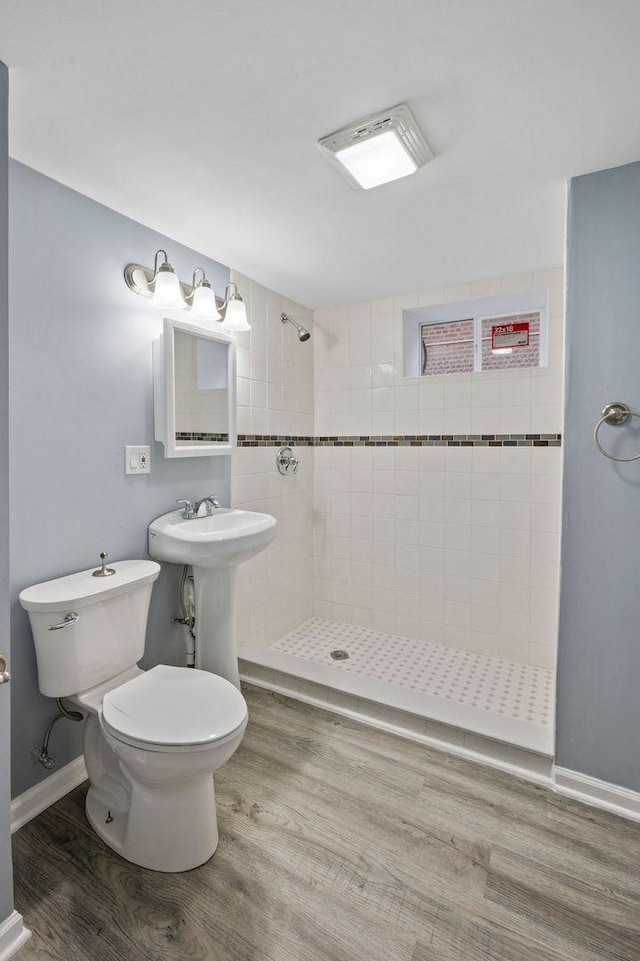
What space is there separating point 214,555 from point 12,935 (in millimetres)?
1100

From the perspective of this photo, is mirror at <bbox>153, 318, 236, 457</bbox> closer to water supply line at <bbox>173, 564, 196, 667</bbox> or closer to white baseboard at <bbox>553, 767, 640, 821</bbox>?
water supply line at <bbox>173, 564, 196, 667</bbox>

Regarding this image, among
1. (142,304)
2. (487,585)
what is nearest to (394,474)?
(487,585)

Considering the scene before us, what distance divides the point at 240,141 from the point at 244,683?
2.31 metres

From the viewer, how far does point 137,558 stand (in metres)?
1.88

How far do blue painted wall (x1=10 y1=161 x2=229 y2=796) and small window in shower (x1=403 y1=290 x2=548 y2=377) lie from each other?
163cm

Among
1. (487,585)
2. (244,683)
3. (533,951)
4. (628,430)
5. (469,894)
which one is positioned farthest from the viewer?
(487,585)

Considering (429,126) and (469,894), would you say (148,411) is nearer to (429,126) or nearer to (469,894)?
(429,126)

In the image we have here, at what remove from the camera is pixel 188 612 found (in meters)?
2.08

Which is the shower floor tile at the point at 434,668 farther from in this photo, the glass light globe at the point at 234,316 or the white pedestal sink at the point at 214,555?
the glass light globe at the point at 234,316

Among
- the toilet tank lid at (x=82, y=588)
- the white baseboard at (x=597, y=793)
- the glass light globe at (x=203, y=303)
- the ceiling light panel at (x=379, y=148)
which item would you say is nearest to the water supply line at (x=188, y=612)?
the toilet tank lid at (x=82, y=588)

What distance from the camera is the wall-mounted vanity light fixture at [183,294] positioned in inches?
70.4

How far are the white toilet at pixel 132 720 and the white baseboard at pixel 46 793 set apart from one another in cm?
18

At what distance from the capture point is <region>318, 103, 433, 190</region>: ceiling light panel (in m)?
1.28

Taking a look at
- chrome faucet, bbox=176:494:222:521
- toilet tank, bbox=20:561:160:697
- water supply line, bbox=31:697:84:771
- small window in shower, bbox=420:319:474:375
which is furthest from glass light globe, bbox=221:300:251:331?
water supply line, bbox=31:697:84:771
